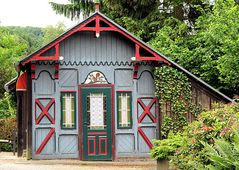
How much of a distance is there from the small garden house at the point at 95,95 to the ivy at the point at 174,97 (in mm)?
283

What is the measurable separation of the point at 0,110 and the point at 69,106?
15.9m

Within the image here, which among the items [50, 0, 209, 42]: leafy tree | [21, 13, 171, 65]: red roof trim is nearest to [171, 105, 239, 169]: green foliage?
[21, 13, 171, 65]: red roof trim

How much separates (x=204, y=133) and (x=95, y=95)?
8386mm

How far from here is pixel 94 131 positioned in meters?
18.6

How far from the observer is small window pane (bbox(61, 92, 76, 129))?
1864 cm

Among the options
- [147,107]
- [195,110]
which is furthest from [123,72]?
[195,110]

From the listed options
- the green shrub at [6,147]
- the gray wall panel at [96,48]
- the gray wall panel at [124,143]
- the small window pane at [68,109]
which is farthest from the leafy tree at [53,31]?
the gray wall panel at [124,143]

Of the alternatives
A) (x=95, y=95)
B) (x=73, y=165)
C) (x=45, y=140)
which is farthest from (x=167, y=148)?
(x=45, y=140)

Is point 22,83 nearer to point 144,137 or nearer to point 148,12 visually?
point 144,137

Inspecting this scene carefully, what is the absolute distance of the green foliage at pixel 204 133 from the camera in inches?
403

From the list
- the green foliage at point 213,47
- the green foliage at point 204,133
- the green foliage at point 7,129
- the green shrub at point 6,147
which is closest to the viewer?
the green foliage at point 204,133

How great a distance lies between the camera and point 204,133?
10.8m

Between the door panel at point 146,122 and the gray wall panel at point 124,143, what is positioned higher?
the door panel at point 146,122

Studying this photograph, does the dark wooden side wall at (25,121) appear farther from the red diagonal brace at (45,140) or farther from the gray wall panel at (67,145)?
the gray wall panel at (67,145)
